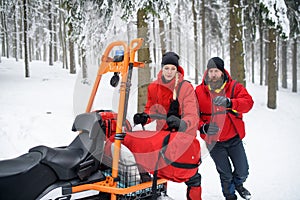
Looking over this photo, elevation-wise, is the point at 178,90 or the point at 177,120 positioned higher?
the point at 178,90

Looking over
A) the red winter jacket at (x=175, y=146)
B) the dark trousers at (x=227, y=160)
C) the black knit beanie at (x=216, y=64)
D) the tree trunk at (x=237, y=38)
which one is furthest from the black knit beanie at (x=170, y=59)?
the tree trunk at (x=237, y=38)

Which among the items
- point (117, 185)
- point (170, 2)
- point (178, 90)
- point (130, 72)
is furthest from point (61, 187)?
point (170, 2)

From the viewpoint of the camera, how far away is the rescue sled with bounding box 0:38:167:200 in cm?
241

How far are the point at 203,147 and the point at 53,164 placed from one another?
2.22 meters

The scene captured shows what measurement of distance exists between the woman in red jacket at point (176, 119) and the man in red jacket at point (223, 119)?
56 centimetres

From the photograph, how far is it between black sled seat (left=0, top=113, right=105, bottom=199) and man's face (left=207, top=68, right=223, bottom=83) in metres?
1.70

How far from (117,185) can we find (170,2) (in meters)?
6.04

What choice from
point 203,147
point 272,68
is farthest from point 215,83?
point 272,68

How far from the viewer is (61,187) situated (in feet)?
8.43

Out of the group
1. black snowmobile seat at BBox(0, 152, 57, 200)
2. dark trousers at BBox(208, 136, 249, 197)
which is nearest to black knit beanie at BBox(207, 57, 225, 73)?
dark trousers at BBox(208, 136, 249, 197)

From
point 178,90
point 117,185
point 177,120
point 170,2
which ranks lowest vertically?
point 117,185

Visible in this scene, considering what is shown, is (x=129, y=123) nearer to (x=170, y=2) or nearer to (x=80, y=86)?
(x=80, y=86)

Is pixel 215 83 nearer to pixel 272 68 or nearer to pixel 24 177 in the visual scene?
pixel 24 177

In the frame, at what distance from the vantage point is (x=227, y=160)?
3.84m
